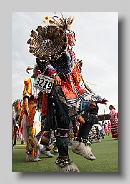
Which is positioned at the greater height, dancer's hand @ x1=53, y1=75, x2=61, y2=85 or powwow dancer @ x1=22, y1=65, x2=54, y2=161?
dancer's hand @ x1=53, y1=75, x2=61, y2=85

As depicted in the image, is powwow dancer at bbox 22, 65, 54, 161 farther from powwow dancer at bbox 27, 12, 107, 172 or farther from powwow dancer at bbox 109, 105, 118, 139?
powwow dancer at bbox 109, 105, 118, 139

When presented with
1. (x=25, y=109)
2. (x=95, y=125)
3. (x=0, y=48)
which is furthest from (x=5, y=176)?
(x=0, y=48)

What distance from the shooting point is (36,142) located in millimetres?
3131

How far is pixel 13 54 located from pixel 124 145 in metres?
1.15

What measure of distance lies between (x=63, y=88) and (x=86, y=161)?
609 millimetres

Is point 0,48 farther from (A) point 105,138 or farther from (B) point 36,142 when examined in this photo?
(A) point 105,138

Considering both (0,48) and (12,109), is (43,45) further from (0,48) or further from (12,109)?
(12,109)

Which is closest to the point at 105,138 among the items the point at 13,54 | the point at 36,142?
the point at 36,142

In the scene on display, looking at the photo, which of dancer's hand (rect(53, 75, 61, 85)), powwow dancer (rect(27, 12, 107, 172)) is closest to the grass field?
powwow dancer (rect(27, 12, 107, 172))

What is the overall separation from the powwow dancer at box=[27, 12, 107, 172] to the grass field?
40mm

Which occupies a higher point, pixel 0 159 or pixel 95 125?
pixel 95 125

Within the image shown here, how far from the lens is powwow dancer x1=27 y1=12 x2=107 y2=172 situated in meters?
3.09

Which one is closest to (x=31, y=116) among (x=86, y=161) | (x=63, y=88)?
(x=63, y=88)
